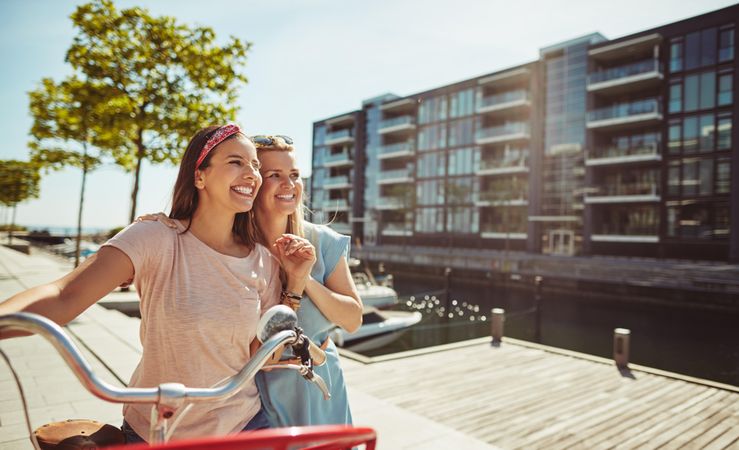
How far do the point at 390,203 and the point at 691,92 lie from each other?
91.8 feet

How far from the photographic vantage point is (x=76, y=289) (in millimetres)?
1335

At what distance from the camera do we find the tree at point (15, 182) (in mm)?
37047

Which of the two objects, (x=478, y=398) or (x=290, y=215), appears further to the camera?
(x=478, y=398)

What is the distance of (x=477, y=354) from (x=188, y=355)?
29.6ft

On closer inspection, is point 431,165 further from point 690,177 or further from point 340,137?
point 690,177

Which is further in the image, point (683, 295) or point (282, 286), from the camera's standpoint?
point (683, 295)

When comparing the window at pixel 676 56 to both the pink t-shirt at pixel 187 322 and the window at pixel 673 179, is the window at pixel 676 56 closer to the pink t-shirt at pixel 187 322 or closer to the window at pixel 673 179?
the window at pixel 673 179

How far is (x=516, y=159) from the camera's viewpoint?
3975 centimetres

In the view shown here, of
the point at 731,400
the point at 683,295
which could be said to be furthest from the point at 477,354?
the point at 683,295

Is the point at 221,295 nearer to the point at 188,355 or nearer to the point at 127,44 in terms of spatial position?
the point at 188,355

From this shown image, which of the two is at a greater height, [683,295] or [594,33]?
[594,33]

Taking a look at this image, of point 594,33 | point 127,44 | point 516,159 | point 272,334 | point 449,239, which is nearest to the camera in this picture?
point 272,334

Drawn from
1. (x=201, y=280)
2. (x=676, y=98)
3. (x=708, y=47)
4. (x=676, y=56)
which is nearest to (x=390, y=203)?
(x=676, y=98)

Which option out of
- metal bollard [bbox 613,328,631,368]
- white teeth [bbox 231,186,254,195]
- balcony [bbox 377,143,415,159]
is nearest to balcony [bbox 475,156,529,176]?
balcony [bbox 377,143,415,159]
